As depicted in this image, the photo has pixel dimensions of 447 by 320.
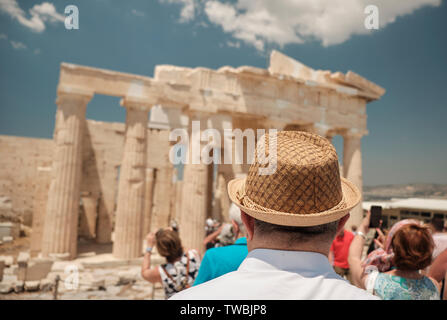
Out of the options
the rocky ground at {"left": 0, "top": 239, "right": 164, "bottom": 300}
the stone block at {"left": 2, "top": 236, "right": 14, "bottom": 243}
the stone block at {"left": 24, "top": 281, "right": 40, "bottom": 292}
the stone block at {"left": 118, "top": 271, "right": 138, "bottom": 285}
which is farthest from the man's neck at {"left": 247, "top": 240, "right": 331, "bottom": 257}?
the stone block at {"left": 2, "top": 236, "right": 14, "bottom": 243}

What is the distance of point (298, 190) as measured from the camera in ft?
4.09

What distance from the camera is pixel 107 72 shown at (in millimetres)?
10602

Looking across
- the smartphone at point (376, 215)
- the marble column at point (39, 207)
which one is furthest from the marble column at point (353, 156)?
the smartphone at point (376, 215)

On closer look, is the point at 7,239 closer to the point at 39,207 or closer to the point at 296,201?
the point at 39,207

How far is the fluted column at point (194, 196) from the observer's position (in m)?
11.5

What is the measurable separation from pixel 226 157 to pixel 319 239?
14851mm

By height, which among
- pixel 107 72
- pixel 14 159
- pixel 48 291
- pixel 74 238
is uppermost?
pixel 107 72

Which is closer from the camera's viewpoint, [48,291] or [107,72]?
[48,291]

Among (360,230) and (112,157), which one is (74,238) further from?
(360,230)

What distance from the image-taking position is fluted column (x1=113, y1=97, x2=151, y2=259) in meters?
10.8

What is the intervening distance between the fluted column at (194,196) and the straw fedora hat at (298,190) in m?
10.3

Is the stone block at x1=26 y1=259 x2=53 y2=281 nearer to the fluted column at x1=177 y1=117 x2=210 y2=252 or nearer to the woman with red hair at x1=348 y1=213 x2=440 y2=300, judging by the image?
the fluted column at x1=177 y1=117 x2=210 y2=252
